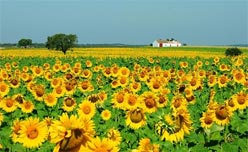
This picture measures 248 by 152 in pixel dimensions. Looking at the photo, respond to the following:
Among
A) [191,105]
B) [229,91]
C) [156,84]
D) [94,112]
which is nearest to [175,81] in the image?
[229,91]

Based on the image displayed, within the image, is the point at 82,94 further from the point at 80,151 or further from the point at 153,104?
the point at 80,151

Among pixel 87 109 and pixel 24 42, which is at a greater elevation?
pixel 87 109

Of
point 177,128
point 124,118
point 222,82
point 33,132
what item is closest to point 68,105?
point 124,118

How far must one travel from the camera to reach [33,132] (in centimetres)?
396

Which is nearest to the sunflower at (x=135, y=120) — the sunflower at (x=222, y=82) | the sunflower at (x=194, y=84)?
the sunflower at (x=194, y=84)

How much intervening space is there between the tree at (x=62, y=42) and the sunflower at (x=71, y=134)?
192 ft

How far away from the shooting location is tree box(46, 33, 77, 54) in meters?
60.8

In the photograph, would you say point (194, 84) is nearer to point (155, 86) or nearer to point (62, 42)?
point (155, 86)

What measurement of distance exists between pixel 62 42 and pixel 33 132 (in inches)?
2264

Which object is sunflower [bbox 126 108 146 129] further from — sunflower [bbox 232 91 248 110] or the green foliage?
the green foliage

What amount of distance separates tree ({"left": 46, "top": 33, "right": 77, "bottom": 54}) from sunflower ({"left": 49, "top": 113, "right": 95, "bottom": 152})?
58633 mm

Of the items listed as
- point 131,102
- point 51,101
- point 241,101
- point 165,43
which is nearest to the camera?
point 241,101

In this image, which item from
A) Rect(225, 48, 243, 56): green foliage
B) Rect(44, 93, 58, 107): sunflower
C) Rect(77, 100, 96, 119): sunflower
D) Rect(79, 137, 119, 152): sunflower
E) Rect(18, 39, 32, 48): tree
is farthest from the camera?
Rect(18, 39, 32, 48): tree

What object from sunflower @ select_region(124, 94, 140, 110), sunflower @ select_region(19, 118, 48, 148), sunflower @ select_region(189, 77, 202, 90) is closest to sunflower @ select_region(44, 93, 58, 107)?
Result: sunflower @ select_region(124, 94, 140, 110)
